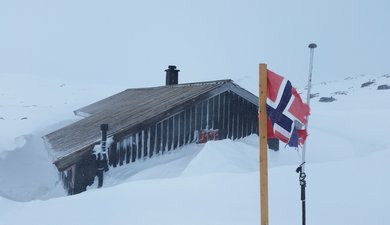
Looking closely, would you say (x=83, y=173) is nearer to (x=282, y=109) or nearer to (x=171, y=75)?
(x=282, y=109)

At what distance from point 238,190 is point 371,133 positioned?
14617 mm

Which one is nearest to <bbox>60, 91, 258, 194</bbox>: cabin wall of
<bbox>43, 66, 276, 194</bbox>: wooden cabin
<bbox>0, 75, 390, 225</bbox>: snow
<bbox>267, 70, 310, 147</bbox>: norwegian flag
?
<bbox>43, 66, 276, 194</bbox>: wooden cabin

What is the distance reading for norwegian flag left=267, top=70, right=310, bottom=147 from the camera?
4.37m

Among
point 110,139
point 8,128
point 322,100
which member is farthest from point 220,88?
point 322,100

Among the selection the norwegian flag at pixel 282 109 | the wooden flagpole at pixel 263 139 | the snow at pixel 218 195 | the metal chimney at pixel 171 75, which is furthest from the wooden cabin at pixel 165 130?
the metal chimney at pixel 171 75

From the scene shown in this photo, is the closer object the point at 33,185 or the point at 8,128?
the point at 33,185

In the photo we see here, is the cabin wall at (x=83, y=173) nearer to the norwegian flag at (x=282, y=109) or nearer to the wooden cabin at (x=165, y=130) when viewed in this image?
the wooden cabin at (x=165, y=130)

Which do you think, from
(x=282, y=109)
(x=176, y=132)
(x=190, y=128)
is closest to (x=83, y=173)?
(x=176, y=132)

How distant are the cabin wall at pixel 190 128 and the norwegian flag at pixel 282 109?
6.48 meters

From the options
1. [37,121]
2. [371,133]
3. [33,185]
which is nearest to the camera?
[33,185]

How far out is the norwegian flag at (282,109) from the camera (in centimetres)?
437

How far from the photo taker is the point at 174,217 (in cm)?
573

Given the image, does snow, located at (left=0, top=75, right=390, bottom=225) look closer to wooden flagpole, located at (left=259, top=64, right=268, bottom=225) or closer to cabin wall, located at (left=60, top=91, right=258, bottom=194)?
cabin wall, located at (left=60, top=91, right=258, bottom=194)

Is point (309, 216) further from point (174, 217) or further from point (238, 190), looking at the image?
point (174, 217)
